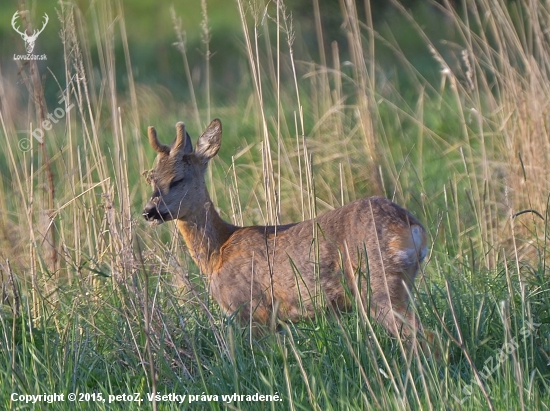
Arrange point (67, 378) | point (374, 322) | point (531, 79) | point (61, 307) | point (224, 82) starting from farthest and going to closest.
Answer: point (224, 82) → point (531, 79) → point (61, 307) → point (374, 322) → point (67, 378)

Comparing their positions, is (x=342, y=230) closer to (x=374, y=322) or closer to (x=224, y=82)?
(x=374, y=322)

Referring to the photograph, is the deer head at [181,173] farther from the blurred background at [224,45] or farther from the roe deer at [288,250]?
the blurred background at [224,45]

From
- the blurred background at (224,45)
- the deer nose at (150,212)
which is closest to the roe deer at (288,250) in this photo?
the deer nose at (150,212)

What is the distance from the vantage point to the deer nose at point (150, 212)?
15.5ft

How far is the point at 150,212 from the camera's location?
15.5 ft

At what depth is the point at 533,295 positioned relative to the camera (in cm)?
411

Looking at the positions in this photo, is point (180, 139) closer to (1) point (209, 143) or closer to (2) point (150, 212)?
(1) point (209, 143)

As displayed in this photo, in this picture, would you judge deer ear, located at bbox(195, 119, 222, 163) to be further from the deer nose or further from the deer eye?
the deer nose

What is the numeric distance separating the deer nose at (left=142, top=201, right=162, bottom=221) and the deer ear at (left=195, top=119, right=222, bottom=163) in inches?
28.3

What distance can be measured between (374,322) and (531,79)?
8.51 ft

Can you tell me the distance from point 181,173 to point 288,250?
0.81m

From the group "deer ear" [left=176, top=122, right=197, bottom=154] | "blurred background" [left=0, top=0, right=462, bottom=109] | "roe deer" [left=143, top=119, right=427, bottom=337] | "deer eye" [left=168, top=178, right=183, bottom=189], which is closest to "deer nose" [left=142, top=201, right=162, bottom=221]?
"roe deer" [left=143, top=119, right=427, bottom=337]

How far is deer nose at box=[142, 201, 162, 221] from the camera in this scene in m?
4.72

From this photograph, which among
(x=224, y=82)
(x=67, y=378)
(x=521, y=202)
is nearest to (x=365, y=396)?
(x=67, y=378)
